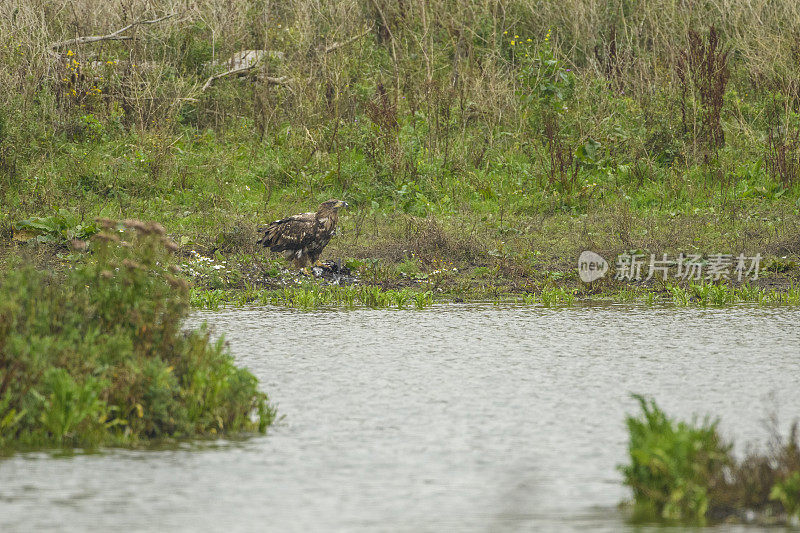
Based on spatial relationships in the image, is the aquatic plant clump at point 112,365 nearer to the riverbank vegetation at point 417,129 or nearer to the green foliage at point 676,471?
the green foliage at point 676,471

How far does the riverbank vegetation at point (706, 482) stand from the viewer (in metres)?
4.58

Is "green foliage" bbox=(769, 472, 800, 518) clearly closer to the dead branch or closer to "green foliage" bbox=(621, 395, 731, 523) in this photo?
"green foliage" bbox=(621, 395, 731, 523)

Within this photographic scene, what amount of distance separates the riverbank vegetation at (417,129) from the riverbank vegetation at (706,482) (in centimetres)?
769

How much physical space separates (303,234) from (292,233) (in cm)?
13

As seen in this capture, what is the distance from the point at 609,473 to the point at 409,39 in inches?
582

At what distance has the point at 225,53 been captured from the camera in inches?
746

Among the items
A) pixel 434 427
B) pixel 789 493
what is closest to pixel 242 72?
pixel 434 427

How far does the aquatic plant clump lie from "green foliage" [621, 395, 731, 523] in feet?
7.45

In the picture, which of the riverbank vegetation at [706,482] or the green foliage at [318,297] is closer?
the riverbank vegetation at [706,482]

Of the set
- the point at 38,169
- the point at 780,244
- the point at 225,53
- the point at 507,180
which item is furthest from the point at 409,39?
the point at 780,244

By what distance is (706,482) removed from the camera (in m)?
4.65

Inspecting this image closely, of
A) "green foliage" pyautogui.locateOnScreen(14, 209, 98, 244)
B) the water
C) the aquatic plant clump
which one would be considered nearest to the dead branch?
"green foliage" pyautogui.locateOnScreen(14, 209, 98, 244)

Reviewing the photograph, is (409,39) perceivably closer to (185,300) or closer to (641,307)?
(641,307)

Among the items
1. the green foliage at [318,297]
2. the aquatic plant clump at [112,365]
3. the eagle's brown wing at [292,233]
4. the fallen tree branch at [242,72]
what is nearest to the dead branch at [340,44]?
the fallen tree branch at [242,72]
